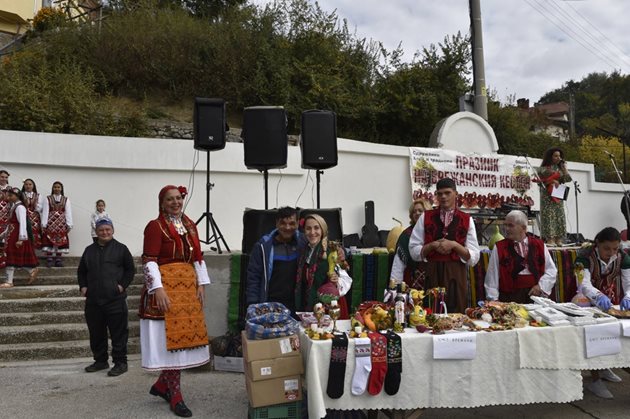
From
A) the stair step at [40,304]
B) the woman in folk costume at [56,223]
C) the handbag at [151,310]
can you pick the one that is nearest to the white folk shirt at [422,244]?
the handbag at [151,310]

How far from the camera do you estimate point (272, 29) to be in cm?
1255

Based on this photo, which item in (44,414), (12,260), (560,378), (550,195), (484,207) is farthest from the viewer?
(484,207)

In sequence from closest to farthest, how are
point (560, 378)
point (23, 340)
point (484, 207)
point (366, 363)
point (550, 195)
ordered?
point (366, 363) < point (560, 378) < point (23, 340) < point (550, 195) < point (484, 207)

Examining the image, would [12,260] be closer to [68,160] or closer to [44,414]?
[68,160]

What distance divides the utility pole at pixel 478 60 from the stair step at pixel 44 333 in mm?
8416

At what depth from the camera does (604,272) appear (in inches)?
156

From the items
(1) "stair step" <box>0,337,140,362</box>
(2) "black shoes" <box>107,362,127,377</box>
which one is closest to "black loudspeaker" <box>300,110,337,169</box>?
(1) "stair step" <box>0,337,140,362</box>

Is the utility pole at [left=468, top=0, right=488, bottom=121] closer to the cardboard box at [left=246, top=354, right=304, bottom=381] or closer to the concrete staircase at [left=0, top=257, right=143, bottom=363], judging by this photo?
the concrete staircase at [left=0, top=257, right=143, bottom=363]

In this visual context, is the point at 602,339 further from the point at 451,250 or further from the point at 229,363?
the point at 229,363

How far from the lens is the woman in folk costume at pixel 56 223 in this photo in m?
7.28

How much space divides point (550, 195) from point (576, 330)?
4.54 meters

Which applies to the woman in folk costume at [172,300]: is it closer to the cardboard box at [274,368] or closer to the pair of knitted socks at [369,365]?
the cardboard box at [274,368]

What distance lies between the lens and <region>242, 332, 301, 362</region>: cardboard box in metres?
2.86

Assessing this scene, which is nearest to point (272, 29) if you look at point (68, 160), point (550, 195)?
point (68, 160)
